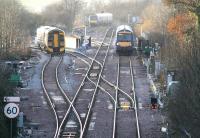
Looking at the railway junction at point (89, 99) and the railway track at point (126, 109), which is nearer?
the railway track at point (126, 109)

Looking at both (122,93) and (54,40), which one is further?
(54,40)

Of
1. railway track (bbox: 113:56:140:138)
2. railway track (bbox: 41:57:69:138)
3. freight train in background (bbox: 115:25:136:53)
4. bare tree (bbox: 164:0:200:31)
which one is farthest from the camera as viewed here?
freight train in background (bbox: 115:25:136:53)

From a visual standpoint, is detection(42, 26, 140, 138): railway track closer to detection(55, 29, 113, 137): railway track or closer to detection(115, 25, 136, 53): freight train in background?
detection(55, 29, 113, 137): railway track

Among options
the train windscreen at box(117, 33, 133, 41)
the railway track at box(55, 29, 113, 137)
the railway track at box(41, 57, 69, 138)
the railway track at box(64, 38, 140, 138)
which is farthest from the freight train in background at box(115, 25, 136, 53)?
the railway track at box(55, 29, 113, 137)

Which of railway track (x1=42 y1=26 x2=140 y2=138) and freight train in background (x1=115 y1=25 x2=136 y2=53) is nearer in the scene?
railway track (x1=42 y1=26 x2=140 y2=138)

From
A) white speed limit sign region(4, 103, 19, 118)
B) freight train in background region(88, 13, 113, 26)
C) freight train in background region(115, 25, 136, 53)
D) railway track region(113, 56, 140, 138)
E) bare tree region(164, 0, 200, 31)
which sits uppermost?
bare tree region(164, 0, 200, 31)

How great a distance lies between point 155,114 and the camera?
25.8 meters

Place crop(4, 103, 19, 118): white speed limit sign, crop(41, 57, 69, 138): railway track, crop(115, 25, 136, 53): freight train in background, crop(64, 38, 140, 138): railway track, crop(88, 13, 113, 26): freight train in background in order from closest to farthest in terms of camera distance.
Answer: crop(4, 103, 19, 118): white speed limit sign → crop(64, 38, 140, 138): railway track → crop(41, 57, 69, 138): railway track → crop(115, 25, 136, 53): freight train in background → crop(88, 13, 113, 26): freight train in background

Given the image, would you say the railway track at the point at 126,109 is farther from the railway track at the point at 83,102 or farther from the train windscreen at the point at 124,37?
the train windscreen at the point at 124,37

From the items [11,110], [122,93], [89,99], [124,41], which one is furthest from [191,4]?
[11,110]

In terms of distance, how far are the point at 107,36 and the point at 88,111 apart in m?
43.8

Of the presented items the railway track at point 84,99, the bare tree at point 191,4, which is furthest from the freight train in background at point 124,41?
the bare tree at point 191,4

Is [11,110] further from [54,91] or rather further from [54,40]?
[54,40]

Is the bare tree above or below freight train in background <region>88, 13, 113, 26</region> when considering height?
above
